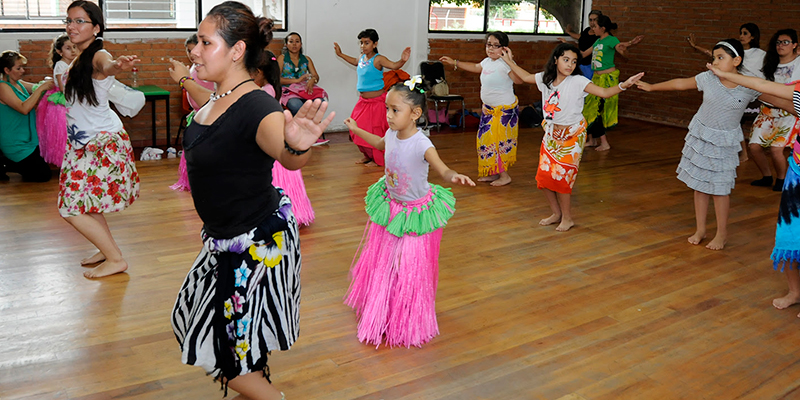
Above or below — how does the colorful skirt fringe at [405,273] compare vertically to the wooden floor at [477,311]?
above

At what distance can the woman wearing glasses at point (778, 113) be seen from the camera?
6348mm

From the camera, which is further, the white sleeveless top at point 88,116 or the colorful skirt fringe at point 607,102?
the colorful skirt fringe at point 607,102

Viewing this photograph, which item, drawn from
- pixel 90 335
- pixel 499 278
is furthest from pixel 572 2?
pixel 90 335

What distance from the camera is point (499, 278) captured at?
14.3ft

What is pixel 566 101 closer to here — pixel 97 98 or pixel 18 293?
pixel 97 98

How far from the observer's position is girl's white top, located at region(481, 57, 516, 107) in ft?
21.4

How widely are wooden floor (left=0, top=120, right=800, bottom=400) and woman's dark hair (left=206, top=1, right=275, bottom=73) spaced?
56.2 inches

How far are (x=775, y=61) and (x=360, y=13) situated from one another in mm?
4969

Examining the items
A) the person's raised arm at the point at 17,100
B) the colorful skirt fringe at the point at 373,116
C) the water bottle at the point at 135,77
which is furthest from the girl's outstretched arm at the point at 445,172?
the water bottle at the point at 135,77

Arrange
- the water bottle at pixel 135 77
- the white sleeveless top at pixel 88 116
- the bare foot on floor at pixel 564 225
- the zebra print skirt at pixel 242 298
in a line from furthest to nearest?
the water bottle at pixel 135 77, the bare foot on floor at pixel 564 225, the white sleeveless top at pixel 88 116, the zebra print skirt at pixel 242 298

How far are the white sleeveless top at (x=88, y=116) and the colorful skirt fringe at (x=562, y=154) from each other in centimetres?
307

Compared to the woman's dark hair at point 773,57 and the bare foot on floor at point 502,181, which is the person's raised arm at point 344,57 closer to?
the bare foot on floor at point 502,181

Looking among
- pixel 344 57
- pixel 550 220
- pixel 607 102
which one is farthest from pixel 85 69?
pixel 607 102

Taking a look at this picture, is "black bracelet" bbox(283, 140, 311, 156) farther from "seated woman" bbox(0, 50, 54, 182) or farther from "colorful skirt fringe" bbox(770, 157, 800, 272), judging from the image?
"seated woman" bbox(0, 50, 54, 182)
